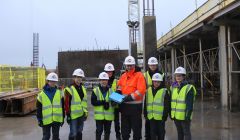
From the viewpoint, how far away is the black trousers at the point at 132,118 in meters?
7.50

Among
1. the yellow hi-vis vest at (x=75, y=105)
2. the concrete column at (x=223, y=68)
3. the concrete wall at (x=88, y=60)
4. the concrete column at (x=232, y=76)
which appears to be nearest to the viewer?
the yellow hi-vis vest at (x=75, y=105)

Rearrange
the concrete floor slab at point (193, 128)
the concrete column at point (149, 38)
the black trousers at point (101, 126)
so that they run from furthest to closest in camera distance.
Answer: the concrete column at point (149, 38) → the concrete floor slab at point (193, 128) → the black trousers at point (101, 126)

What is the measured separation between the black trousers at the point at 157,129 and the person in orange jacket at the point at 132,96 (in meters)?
0.28

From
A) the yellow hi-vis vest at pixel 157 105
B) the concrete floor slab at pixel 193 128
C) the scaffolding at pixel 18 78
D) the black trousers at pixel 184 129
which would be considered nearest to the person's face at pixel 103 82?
the yellow hi-vis vest at pixel 157 105

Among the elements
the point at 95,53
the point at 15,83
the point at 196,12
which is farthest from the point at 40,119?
the point at 95,53

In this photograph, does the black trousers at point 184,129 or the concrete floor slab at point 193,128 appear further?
the concrete floor slab at point 193,128

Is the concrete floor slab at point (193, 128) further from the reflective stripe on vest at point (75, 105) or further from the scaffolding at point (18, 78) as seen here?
the scaffolding at point (18, 78)

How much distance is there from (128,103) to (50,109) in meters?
1.51

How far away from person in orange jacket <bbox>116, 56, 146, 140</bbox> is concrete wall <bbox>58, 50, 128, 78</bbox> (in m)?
34.2

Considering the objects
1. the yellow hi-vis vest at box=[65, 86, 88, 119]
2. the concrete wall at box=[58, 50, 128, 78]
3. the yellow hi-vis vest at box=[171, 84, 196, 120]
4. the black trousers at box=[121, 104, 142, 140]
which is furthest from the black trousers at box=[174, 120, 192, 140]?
the concrete wall at box=[58, 50, 128, 78]

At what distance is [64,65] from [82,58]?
88.2 inches

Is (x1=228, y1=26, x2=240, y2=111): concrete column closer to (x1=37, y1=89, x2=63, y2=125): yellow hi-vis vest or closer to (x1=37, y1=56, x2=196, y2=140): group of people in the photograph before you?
(x1=37, y1=56, x2=196, y2=140): group of people

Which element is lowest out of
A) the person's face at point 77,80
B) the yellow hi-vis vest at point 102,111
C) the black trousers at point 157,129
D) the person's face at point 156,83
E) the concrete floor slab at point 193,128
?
the concrete floor slab at point 193,128

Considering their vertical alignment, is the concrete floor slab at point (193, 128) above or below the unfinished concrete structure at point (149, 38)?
below
